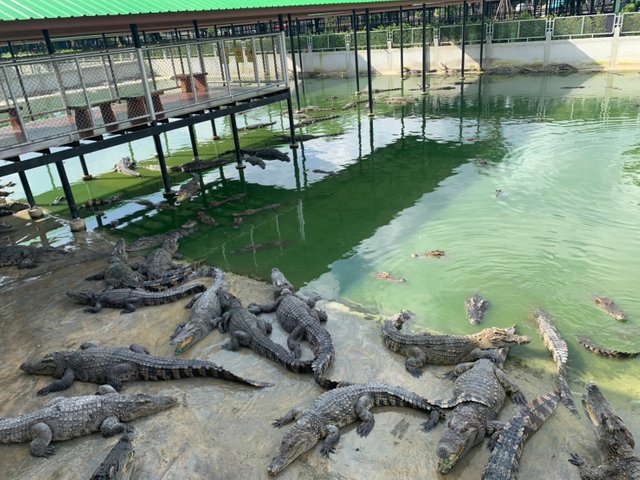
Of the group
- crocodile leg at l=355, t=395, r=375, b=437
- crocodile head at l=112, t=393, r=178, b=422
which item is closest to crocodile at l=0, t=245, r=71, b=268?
crocodile head at l=112, t=393, r=178, b=422

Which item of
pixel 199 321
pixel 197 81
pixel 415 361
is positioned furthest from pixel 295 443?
pixel 197 81

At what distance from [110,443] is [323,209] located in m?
7.47

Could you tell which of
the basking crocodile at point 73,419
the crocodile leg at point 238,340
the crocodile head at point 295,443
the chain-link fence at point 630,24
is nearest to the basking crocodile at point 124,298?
the crocodile leg at point 238,340

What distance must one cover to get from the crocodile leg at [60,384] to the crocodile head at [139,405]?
3.46ft

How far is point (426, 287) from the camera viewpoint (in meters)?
7.70

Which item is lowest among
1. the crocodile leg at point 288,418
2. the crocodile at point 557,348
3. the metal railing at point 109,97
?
the crocodile at point 557,348

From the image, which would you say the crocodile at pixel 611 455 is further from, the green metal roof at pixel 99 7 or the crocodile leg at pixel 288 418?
the green metal roof at pixel 99 7

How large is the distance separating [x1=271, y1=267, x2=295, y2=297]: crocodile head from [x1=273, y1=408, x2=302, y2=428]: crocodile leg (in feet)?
8.82

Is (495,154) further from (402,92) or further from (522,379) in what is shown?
(402,92)

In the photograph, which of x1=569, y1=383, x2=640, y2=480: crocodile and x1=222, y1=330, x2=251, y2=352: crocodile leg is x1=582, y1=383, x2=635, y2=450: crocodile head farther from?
x1=222, y1=330, x2=251, y2=352: crocodile leg

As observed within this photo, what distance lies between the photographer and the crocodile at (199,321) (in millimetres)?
6586

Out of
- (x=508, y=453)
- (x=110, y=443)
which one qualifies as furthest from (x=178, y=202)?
(x=508, y=453)

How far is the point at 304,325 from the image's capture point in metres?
6.57

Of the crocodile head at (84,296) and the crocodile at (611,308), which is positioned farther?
the crocodile head at (84,296)
